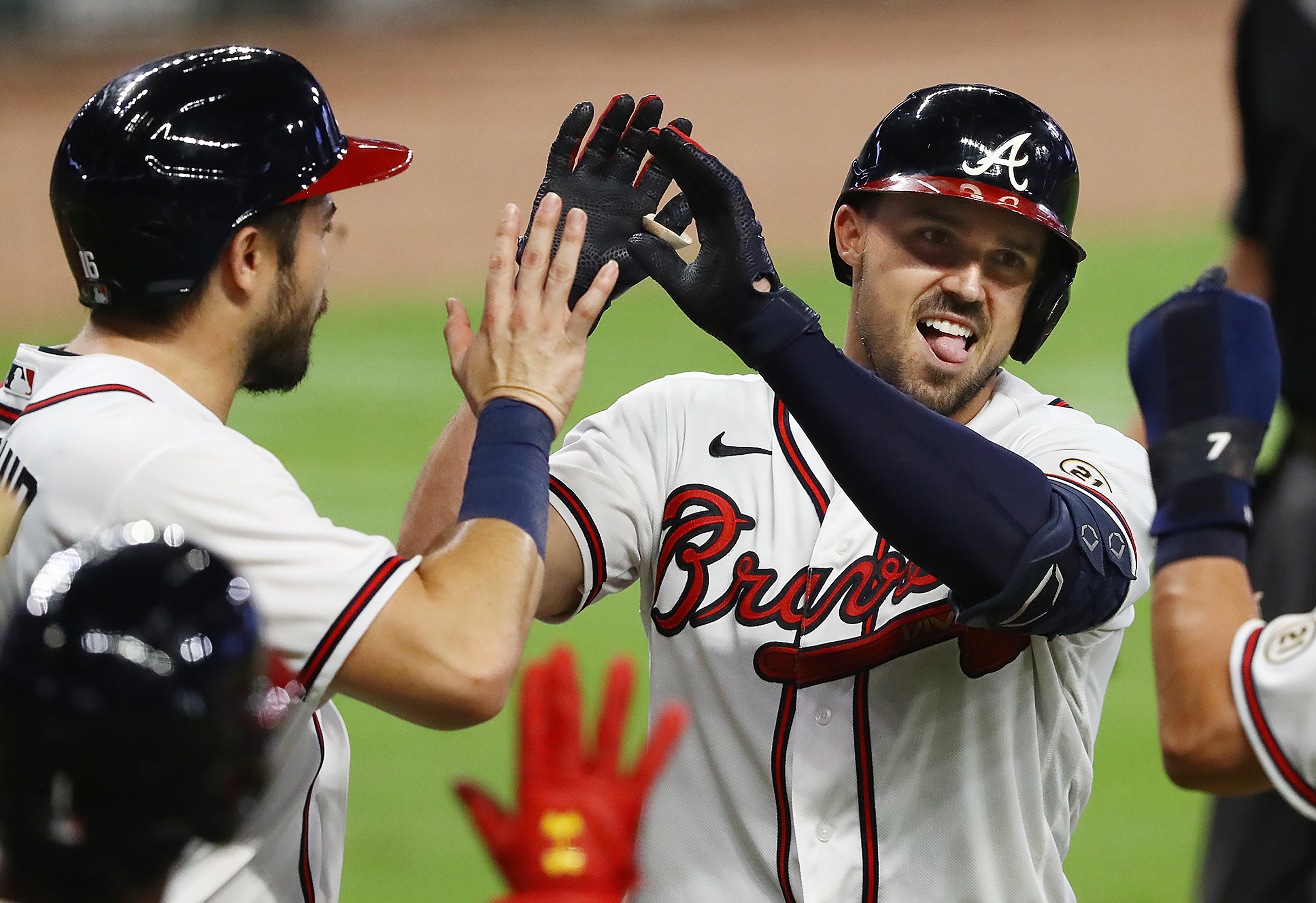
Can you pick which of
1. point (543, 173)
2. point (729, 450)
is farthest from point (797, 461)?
point (543, 173)

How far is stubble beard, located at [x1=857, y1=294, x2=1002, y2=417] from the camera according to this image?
2.68 metres

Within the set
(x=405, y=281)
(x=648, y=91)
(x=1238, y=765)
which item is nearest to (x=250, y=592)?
(x=1238, y=765)

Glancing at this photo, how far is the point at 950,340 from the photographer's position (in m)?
2.69

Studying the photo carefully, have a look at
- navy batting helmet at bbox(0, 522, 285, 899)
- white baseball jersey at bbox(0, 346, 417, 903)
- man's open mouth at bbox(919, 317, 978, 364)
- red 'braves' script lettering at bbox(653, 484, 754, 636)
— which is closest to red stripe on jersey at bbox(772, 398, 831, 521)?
red 'braves' script lettering at bbox(653, 484, 754, 636)

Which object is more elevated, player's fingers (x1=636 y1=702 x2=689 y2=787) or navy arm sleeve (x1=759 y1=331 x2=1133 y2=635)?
navy arm sleeve (x1=759 y1=331 x2=1133 y2=635)

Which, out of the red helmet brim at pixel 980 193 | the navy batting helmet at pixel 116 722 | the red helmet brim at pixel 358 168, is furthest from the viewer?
the red helmet brim at pixel 980 193

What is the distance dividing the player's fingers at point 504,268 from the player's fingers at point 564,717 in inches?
32.2

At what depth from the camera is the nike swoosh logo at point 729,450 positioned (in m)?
2.64

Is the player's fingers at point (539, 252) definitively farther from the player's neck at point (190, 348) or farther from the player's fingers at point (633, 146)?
the player's neck at point (190, 348)

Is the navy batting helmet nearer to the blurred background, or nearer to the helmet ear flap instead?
the helmet ear flap

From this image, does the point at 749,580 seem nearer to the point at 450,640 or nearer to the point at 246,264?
the point at 450,640

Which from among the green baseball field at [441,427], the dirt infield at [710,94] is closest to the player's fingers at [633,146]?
the green baseball field at [441,427]

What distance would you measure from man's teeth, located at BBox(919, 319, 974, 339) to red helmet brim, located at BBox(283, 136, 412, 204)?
0.95 metres

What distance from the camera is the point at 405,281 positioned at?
13.7 m
